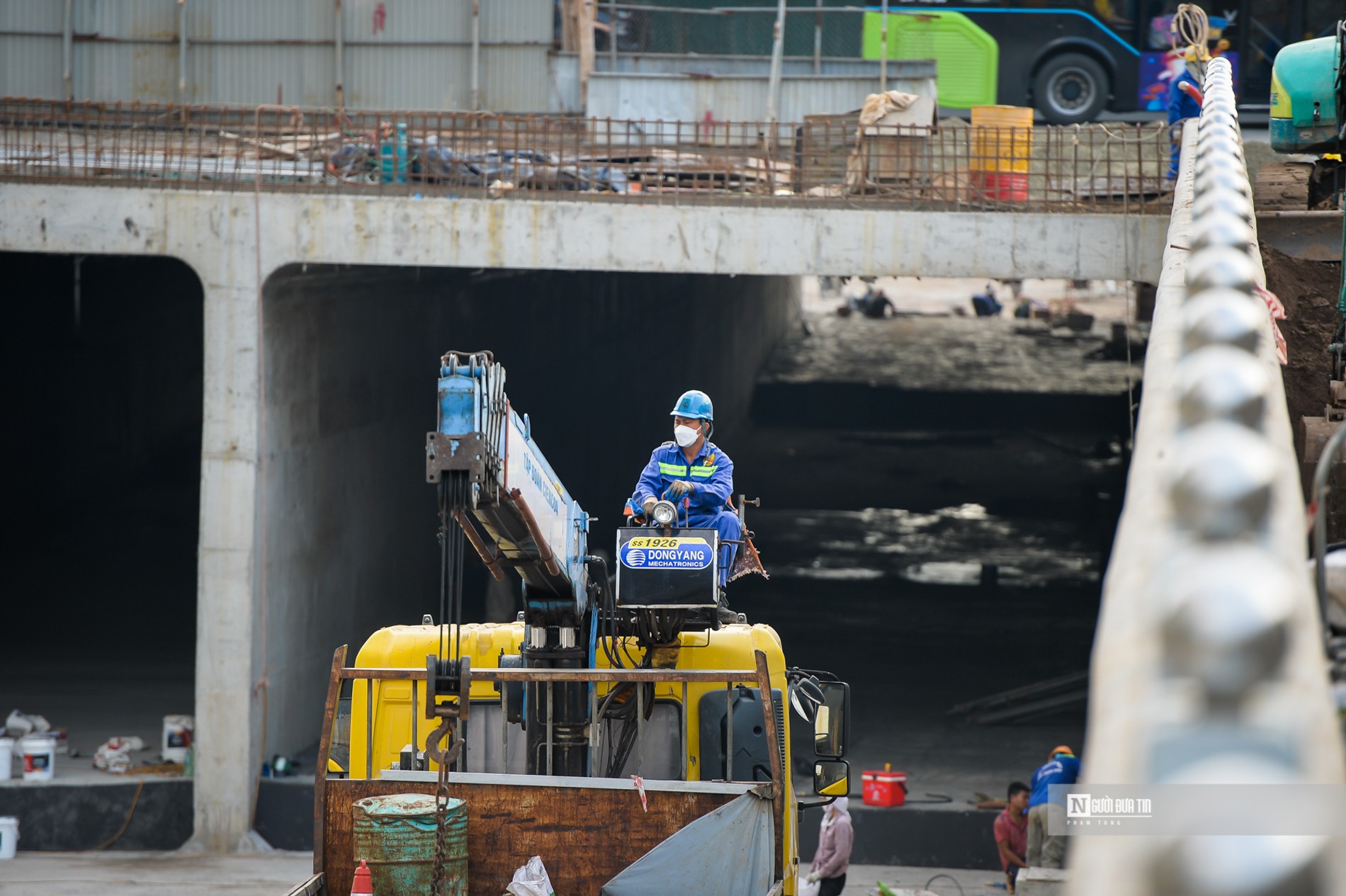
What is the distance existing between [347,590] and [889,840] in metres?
7.19

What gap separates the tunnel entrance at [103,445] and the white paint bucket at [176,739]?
20.2 feet

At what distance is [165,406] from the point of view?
1092 inches

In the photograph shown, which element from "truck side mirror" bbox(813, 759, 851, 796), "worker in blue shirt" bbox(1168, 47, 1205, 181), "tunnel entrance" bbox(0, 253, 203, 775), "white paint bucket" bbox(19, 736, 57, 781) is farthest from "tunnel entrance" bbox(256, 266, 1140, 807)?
"truck side mirror" bbox(813, 759, 851, 796)

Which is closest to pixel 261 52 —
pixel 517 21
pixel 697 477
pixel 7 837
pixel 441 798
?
pixel 517 21

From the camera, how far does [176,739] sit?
49.6ft

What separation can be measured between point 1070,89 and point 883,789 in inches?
516

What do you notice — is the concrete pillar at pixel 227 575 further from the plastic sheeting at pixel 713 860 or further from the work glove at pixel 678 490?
the plastic sheeting at pixel 713 860

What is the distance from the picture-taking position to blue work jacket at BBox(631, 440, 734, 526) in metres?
7.82

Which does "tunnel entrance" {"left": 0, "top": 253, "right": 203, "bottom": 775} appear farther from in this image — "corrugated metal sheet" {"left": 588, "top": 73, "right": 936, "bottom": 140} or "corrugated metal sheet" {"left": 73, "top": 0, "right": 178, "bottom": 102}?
"corrugated metal sheet" {"left": 588, "top": 73, "right": 936, "bottom": 140}

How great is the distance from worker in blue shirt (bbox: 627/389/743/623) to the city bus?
15.6 metres

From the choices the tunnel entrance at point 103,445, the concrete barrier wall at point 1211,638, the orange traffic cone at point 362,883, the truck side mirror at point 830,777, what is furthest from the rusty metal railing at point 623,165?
the concrete barrier wall at point 1211,638

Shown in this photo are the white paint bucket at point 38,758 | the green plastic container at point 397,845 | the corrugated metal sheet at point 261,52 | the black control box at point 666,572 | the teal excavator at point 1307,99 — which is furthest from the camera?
the corrugated metal sheet at point 261,52

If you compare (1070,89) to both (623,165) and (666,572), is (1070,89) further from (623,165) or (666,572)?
(666,572)

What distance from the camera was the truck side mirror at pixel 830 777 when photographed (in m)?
7.84
